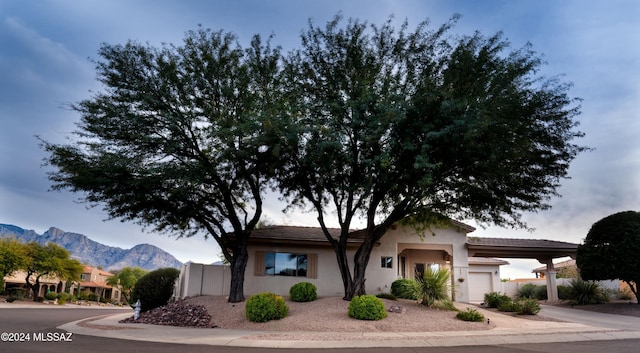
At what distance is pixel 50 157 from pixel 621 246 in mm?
25686

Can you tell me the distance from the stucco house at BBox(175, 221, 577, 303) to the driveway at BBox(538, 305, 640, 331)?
4265mm

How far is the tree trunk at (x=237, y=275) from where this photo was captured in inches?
734

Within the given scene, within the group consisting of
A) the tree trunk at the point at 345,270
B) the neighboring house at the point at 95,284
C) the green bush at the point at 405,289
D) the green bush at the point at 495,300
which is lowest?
the neighboring house at the point at 95,284

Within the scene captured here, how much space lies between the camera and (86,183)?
16312 mm

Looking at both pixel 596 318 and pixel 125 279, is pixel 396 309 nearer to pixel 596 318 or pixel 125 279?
pixel 596 318

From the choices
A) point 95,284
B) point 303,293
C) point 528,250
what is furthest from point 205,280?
point 95,284

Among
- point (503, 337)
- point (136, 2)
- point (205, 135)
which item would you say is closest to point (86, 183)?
point (205, 135)

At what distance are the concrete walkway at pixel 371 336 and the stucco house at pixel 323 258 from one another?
676 centimetres

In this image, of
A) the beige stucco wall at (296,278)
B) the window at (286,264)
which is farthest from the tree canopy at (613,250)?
the window at (286,264)

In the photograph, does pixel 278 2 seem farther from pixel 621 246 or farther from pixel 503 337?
pixel 621 246

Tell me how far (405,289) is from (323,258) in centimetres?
482

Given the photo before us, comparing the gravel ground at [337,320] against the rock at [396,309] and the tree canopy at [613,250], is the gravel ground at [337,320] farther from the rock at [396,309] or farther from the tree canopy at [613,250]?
the tree canopy at [613,250]

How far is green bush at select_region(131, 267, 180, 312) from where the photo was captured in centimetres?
1972

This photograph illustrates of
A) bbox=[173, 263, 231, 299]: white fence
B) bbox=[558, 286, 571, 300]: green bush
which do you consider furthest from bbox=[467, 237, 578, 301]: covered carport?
bbox=[173, 263, 231, 299]: white fence
